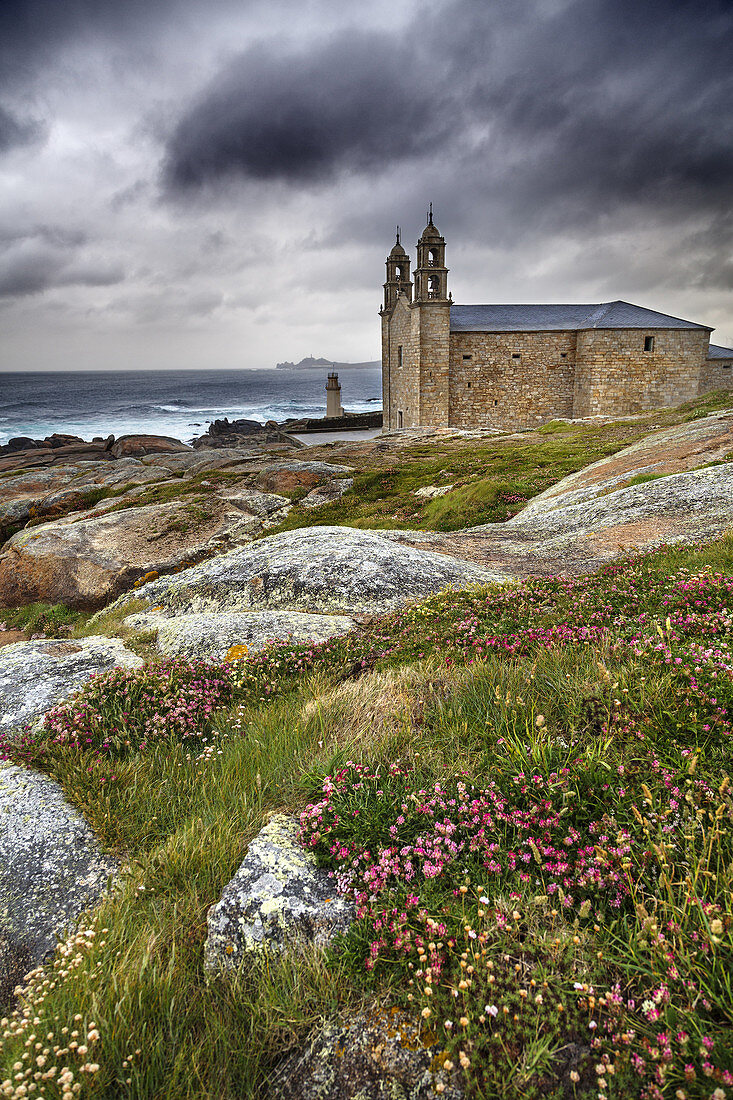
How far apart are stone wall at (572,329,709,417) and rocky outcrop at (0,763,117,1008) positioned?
5212 centimetres

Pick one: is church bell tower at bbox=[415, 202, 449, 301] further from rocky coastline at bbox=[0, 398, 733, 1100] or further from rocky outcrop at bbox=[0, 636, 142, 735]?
rocky outcrop at bbox=[0, 636, 142, 735]

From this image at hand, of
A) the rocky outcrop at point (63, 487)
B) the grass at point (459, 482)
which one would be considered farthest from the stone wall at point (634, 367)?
the rocky outcrop at point (63, 487)

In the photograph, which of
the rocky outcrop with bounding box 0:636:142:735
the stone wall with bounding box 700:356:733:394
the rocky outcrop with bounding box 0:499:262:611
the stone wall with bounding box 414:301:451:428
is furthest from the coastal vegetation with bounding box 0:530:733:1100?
the stone wall with bounding box 700:356:733:394

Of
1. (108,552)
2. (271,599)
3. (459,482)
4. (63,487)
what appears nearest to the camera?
(271,599)

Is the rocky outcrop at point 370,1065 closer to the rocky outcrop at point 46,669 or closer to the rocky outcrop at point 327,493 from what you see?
the rocky outcrop at point 46,669

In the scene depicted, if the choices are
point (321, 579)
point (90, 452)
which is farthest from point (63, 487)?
point (321, 579)

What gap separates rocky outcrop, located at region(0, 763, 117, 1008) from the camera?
2.64 m

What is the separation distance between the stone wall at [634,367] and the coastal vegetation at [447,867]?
4960cm

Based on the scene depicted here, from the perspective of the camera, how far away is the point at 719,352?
5153cm

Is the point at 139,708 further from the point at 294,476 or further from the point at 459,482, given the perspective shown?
the point at 294,476

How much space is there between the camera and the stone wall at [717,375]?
50.0 m

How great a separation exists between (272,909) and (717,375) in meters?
60.4

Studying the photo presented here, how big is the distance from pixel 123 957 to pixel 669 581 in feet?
17.1

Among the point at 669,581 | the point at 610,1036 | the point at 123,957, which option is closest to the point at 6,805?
the point at 123,957
